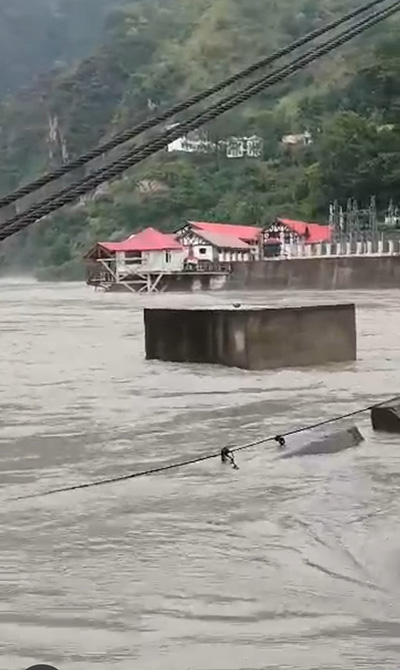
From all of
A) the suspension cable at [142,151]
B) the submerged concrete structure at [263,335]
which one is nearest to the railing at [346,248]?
the submerged concrete structure at [263,335]

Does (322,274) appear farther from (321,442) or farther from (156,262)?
(321,442)

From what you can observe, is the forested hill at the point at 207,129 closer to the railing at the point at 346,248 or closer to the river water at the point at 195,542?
the railing at the point at 346,248

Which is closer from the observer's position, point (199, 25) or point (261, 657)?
point (261, 657)

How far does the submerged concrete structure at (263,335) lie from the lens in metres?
6.30

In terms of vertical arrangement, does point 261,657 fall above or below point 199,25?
below

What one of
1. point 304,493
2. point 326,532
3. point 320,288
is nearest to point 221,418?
point 304,493

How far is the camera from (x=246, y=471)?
137 inches

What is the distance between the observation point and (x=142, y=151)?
2.29 meters

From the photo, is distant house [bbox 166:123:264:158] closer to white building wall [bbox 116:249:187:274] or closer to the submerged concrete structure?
white building wall [bbox 116:249:187:274]

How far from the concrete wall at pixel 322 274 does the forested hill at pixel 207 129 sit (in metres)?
4.16

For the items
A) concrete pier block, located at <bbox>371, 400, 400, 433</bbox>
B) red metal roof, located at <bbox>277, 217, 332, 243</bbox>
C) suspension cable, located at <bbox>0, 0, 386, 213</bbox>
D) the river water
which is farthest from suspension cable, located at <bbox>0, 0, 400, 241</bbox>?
red metal roof, located at <bbox>277, 217, 332, 243</bbox>

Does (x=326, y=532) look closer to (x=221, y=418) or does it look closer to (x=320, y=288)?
(x=221, y=418)

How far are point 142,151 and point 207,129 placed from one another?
33.5 metres

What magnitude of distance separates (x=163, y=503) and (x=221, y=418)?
5.99ft
